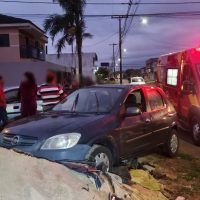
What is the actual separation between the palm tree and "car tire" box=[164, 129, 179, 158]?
23590mm

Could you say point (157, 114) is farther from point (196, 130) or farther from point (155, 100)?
point (196, 130)

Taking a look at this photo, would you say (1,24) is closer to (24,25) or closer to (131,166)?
(24,25)

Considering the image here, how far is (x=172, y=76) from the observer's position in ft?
50.1

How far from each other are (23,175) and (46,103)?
8.66 metres

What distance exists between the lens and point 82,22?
3481 cm

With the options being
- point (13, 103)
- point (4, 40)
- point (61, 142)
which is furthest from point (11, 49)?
A: point (61, 142)

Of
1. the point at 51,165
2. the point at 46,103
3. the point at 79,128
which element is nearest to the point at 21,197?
the point at 51,165

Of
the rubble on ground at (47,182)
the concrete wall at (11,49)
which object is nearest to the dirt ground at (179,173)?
the rubble on ground at (47,182)

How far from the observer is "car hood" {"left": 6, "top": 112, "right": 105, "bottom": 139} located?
283 inches

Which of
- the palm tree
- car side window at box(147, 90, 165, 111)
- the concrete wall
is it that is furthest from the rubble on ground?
the concrete wall

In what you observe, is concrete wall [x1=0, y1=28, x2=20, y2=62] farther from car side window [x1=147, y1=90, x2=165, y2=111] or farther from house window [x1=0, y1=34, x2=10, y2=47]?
car side window [x1=147, y1=90, x2=165, y2=111]

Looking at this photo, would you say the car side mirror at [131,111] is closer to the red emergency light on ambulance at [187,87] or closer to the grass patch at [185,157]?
the grass patch at [185,157]

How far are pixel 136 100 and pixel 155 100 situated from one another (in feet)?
2.63

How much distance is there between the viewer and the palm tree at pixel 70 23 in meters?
34.3
